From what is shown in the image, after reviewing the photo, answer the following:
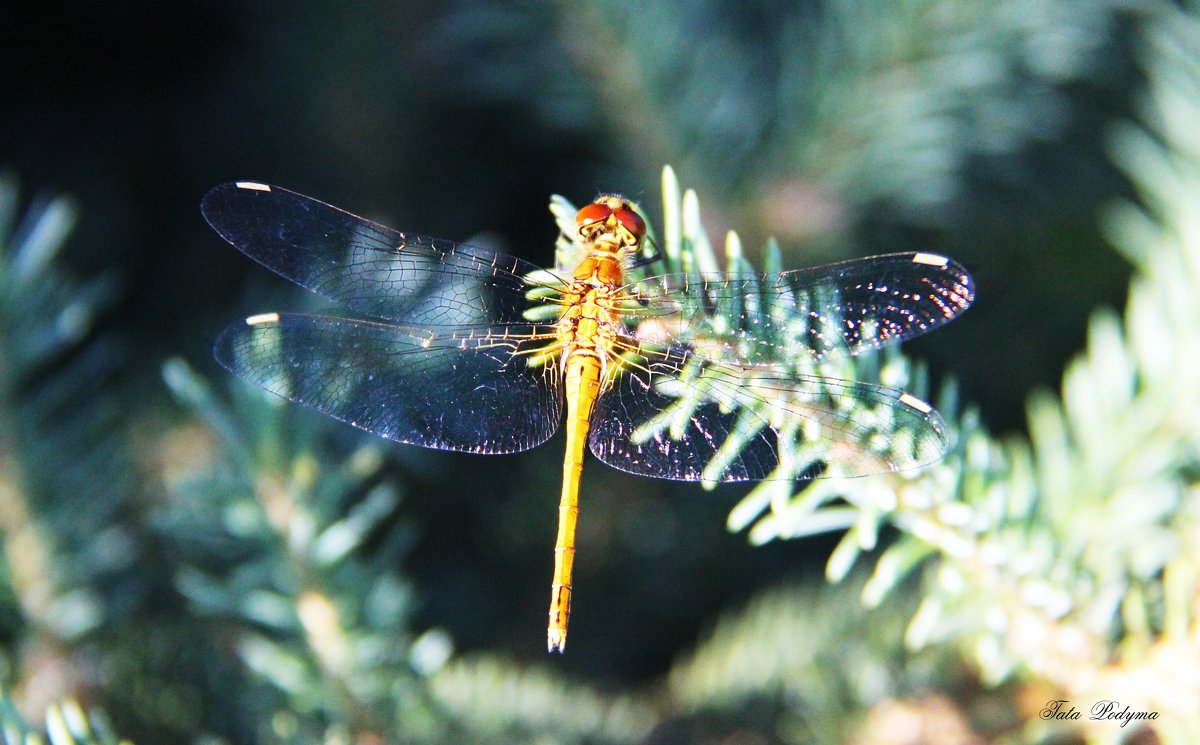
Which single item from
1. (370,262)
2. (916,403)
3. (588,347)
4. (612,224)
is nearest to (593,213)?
(612,224)

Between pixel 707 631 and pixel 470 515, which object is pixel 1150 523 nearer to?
pixel 707 631

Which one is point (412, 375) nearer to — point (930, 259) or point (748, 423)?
point (748, 423)

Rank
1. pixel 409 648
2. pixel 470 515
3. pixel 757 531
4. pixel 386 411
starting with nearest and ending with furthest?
pixel 757 531
pixel 409 648
pixel 386 411
pixel 470 515

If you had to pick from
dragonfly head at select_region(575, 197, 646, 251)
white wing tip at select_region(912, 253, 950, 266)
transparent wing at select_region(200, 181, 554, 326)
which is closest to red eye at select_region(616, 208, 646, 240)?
dragonfly head at select_region(575, 197, 646, 251)

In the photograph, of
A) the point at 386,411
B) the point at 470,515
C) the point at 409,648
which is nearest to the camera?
the point at 409,648

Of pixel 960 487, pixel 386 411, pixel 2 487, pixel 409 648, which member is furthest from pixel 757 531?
pixel 2 487

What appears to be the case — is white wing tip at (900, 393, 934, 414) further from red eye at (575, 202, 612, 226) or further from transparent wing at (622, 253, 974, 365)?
red eye at (575, 202, 612, 226)

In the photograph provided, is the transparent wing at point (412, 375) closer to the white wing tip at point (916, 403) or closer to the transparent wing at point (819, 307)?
the transparent wing at point (819, 307)

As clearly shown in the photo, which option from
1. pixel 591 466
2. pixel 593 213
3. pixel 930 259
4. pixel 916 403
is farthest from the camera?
pixel 591 466
